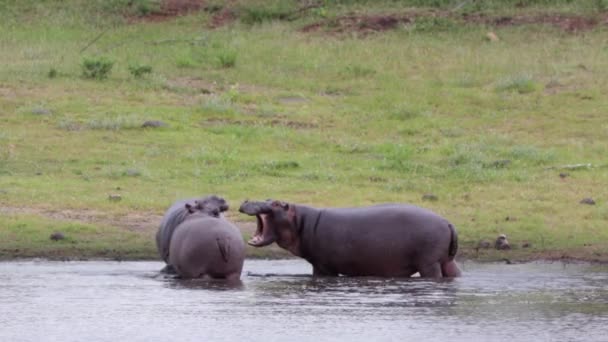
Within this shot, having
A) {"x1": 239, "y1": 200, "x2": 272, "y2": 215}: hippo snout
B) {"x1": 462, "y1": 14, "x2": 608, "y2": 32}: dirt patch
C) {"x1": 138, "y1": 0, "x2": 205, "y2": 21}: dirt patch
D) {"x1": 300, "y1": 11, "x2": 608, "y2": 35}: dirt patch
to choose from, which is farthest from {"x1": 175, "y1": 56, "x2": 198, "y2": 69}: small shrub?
{"x1": 239, "y1": 200, "x2": 272, "y2": 215}: hippo snout

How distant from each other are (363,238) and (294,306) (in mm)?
1670

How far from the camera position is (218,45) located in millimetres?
23156

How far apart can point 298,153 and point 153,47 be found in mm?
6947

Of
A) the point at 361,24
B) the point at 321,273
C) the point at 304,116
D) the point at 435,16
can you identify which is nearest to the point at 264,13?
the point at 361,24

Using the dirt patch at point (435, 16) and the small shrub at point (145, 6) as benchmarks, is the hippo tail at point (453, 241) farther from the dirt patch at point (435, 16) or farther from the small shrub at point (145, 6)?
the small shrub at point (145, 6)

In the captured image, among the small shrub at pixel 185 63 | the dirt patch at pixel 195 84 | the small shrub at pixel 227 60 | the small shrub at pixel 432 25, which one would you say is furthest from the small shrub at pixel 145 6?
the dirt patch at pixel 195 84

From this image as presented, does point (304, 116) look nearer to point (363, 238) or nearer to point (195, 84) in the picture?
point (195, 84)

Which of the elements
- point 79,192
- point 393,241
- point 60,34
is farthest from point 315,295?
point 60,34

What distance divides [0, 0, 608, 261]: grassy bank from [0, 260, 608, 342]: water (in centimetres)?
137

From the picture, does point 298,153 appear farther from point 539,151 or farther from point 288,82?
point 288,82

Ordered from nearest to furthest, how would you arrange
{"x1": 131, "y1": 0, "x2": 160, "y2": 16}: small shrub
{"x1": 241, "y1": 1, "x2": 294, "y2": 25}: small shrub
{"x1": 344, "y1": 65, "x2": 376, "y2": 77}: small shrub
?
1. {"x1": 344, "y1": 65, "x2": 376, "y2": 77}: small shrub
2. {"x1": 241, "y1": 1, "x2": 294, "y2": 25}: small shrub
3. {"x1": 131, "y1": 0, "x2": 160, "y2": 16}: small shrub

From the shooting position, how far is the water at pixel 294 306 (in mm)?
9500

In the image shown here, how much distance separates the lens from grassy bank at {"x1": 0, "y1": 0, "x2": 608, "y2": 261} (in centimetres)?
1455

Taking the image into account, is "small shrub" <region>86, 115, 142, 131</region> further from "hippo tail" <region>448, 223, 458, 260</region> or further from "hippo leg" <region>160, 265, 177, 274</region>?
"hippo tail" <region>448, 223, 458, 260</region>
